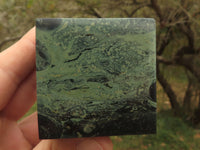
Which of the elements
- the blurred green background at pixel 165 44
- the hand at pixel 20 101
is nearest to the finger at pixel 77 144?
the hand at pixel 20 101

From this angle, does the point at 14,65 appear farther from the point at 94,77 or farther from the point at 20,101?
the point at 94,77

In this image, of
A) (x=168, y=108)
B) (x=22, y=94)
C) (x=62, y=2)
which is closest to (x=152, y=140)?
(x=168, y=108)

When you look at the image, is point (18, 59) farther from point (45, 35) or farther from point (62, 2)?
point (62, 2)

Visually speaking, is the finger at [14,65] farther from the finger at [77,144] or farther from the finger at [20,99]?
the finger at [77,144]

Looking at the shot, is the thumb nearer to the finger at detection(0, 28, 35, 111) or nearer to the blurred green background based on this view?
the finger at detection(0, 28, 35, 111)

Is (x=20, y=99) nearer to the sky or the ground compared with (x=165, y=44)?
nearer to the ground

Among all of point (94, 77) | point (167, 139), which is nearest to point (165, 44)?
point (167, 139)
